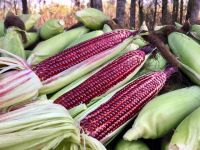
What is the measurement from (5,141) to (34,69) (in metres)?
0.43

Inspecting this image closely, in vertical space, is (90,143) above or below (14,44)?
below

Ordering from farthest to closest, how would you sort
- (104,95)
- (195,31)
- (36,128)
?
(195,31) → (104,95) → (36,128)

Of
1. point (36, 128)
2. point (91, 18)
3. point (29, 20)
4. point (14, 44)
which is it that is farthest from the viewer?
point (29, 20)

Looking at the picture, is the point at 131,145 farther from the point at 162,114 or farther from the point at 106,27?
the point at 106,27

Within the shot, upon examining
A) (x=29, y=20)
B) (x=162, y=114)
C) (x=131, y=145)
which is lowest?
(x=131, y=145)

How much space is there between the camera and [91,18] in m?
2.33

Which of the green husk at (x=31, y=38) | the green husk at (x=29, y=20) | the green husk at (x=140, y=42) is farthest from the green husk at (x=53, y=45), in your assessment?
the green husk at (x=29, y=20)

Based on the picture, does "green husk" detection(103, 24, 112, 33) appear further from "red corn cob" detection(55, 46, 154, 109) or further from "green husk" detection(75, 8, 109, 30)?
"red corn cob" detection(55, 46, 154, 109)

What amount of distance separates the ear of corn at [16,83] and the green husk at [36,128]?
0.04 metres

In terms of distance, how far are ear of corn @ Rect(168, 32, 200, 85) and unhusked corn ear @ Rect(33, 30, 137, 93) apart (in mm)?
246

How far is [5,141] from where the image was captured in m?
1.21

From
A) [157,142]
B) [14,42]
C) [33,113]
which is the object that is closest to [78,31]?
[14,42]

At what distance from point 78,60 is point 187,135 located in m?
0.55

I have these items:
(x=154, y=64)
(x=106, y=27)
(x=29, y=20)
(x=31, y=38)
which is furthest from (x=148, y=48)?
(x=29, y=20)
